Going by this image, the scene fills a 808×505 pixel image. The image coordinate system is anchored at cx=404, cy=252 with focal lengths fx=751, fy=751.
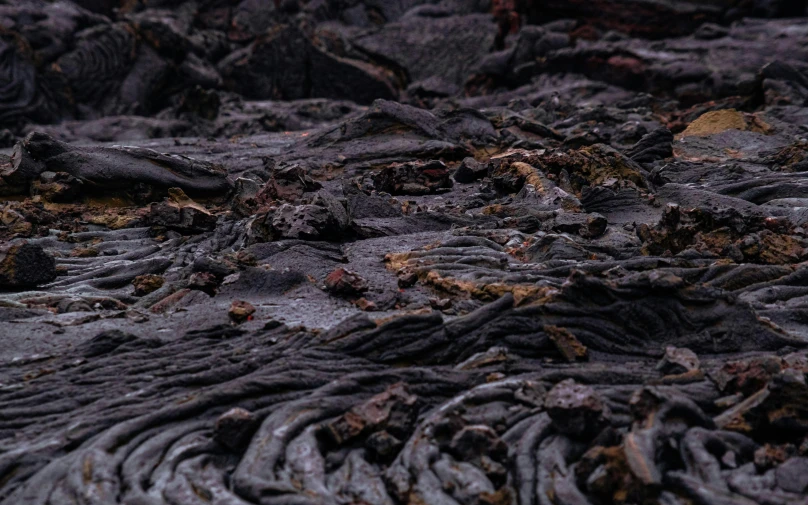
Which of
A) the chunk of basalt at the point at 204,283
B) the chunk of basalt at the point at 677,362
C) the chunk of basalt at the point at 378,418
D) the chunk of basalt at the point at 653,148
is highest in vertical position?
the chunk of basalt at the point at 677,362

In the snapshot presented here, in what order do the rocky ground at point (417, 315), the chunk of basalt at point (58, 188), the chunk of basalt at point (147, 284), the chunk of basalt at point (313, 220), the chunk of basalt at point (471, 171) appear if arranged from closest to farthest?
the rocky ground at point (417, 315) < the chunk of basalt at point (147, 284) < the chunk of basalt at point (313, 220) < the chunk of basalt at point (58, 188) < the chunk of basalt at point (471, 171)

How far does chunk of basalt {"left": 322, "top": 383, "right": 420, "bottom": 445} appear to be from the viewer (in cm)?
476

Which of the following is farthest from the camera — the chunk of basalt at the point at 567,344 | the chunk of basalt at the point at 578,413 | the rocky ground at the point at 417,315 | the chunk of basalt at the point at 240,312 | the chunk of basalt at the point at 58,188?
the chunk of basalt at the point at 58,188

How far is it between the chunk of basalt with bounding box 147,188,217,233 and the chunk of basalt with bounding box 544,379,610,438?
6370mm

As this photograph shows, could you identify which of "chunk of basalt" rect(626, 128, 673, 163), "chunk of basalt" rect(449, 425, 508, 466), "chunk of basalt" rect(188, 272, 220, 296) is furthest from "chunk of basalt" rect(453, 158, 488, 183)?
"chunk of basalt" rect(449, 425, 508, 466)

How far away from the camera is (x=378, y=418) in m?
4.81

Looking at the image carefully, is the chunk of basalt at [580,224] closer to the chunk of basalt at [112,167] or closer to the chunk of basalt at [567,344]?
the chunk of basalt at [567,344]

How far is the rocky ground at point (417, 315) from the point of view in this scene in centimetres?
449

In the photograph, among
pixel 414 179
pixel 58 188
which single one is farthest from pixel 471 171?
pixel 58 188

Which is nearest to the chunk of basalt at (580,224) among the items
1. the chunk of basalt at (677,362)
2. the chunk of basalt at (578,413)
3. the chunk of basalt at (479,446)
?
the chunk of basalt at (677,362)

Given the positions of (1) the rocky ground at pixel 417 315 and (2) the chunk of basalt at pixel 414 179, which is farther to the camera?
(2) the chunk of basalt at pixel 414 179

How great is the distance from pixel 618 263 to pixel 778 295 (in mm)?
1437

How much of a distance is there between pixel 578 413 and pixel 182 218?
22.3 ft

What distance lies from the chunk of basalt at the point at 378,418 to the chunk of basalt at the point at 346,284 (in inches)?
84.5
